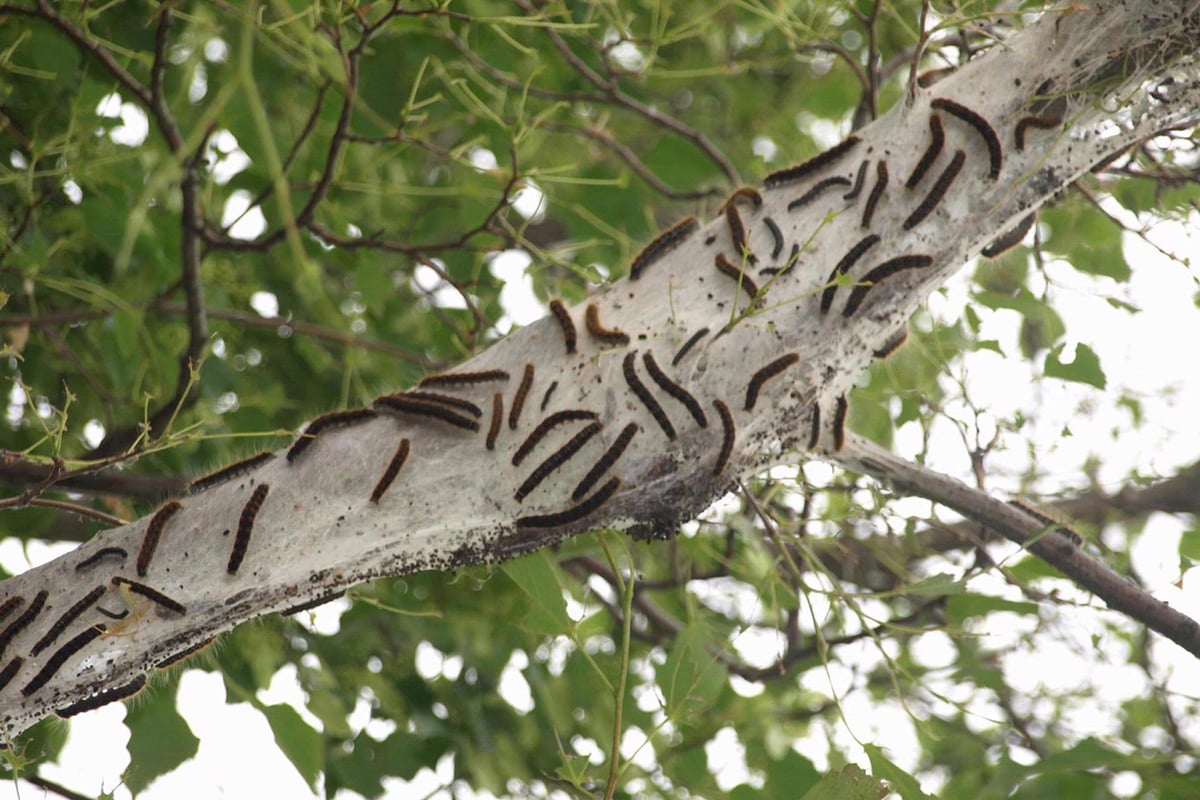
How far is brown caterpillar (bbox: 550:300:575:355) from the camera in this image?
215cm

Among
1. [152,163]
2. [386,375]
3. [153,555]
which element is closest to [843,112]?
[386,375]

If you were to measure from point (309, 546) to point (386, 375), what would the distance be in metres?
2.72

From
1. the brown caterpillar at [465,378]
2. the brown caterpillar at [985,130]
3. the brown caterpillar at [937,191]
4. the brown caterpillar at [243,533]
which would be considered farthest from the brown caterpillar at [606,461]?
the brown caterpillar at [985,130]

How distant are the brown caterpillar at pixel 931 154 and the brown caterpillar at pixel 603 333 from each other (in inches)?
25.4

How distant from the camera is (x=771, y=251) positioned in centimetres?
220

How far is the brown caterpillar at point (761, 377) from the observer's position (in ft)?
6.79

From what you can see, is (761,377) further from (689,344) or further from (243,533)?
(243,533)

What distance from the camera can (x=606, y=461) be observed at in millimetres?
1980

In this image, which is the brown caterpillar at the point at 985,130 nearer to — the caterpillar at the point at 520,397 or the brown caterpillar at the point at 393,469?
the caterpillar at the point at 520,397

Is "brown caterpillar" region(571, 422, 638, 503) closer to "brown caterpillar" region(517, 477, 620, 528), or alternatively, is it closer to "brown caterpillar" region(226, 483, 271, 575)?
"brown caterpillar" region(517, 477, 620, 528)

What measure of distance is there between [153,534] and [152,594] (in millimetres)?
132

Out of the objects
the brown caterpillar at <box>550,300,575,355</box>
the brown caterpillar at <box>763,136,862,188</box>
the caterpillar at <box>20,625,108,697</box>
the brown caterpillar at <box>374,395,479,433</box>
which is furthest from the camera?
the brown caterpillar at <box>763,136,862,188</box>

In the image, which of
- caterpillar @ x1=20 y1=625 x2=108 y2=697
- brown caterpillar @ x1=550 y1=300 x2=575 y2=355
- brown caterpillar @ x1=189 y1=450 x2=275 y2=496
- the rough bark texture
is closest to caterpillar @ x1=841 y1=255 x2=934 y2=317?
the rough bark texture

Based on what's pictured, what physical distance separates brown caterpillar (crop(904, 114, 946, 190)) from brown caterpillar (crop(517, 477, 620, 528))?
0.85 m
